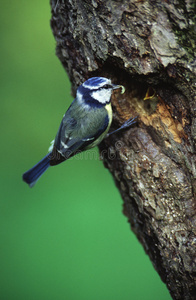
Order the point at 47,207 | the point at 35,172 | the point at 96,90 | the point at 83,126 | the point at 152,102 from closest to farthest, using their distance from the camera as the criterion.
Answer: the point at 152,102
the point at 96,90
the point at 83,126
the point at 35,172
the point at 47,207

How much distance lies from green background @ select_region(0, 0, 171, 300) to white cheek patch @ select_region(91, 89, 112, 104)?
51.3 inches

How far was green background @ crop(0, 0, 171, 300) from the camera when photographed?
264 cm

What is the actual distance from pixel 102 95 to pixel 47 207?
151 centimetres

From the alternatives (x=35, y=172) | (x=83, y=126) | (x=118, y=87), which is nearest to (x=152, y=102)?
(x=118, y=87)

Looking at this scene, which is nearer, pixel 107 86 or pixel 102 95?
pixel 107 86

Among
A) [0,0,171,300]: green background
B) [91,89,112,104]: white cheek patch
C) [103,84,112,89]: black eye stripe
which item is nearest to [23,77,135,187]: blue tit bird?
[91,89,112,104]: white cheek patch

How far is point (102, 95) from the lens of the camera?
2072 millimetres

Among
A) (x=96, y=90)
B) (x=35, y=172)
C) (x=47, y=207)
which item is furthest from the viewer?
(x=47, y=207)

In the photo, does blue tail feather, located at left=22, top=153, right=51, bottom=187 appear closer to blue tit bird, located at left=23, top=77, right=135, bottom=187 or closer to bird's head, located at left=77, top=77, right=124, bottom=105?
blue tit bird, located at left=23, top=77, right=135, bottom=187

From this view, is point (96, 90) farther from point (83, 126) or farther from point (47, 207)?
point (47, 207)

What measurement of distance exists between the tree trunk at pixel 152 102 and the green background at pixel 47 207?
883 mm

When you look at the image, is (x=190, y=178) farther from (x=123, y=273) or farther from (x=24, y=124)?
(x=24, y=124)

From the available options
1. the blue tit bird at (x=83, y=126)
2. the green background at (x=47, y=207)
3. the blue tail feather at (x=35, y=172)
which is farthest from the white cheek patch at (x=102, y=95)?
the green background at (x=47, y=207)

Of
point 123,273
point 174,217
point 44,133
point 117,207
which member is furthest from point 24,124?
point 174,217
